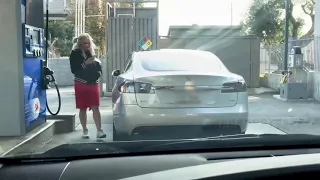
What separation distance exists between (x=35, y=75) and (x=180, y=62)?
2086mm

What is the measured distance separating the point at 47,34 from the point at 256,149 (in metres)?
5.11

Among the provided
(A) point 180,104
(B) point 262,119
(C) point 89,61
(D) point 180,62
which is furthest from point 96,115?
(B) point 262,119

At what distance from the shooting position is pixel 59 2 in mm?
7258

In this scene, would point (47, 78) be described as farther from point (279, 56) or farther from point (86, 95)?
point (279, 56)

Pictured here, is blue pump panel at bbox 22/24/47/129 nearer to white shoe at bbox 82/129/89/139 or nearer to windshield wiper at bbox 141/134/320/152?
white shoe at bbox 82/129/89/139

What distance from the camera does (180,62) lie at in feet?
19.4

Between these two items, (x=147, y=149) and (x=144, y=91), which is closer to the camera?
(x=147, y=149)

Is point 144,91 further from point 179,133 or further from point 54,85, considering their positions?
point 54,85

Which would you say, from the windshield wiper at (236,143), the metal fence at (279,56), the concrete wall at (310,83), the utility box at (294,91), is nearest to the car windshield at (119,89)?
the windshield wiper at (236,143)

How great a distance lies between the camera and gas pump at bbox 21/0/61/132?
20.1 feet

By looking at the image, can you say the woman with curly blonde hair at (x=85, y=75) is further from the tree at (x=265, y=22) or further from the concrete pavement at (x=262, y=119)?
the tree at (x=265, y=22)

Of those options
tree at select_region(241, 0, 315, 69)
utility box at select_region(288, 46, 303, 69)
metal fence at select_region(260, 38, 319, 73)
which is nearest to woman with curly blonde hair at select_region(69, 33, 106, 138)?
tree at select_region(241, 0, 315, 69)

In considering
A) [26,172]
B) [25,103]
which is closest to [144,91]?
[25,103]

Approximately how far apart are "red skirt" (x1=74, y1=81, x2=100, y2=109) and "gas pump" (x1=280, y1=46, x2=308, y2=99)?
755 cm
